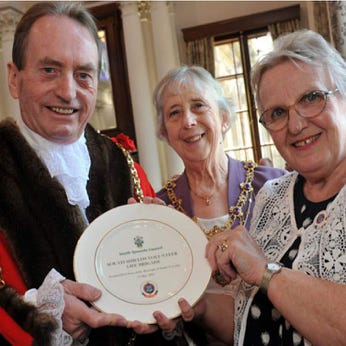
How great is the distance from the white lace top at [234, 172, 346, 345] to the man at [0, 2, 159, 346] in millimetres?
429

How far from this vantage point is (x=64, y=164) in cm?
168

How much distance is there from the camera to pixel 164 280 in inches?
57.2

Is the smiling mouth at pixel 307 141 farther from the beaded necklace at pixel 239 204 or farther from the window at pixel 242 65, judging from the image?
the window at pixel 242 65

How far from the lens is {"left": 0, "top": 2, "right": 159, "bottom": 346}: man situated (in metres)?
1.53

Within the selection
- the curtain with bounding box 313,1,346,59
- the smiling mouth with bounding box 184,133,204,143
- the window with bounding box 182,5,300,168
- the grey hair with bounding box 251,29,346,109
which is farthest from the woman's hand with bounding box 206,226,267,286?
the window with bounding box 182,5,300,168

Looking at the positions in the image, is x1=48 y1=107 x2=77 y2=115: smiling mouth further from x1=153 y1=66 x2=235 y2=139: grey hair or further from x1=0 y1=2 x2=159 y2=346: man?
x1=153 y1=66 x2=235 y2=139: grey hair

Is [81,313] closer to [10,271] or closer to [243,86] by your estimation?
[10,271]

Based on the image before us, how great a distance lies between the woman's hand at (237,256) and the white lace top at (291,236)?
106 millimetres

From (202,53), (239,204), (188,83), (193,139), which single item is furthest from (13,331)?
(202,53)

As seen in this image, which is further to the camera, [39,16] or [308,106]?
[39,16]

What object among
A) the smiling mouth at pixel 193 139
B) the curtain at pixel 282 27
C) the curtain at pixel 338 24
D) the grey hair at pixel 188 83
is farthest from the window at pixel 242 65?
the smiling mouth at pixel 193 139

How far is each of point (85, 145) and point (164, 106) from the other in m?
0.70

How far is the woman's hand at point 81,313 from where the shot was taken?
134 cm

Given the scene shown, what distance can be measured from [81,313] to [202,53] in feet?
26.4
